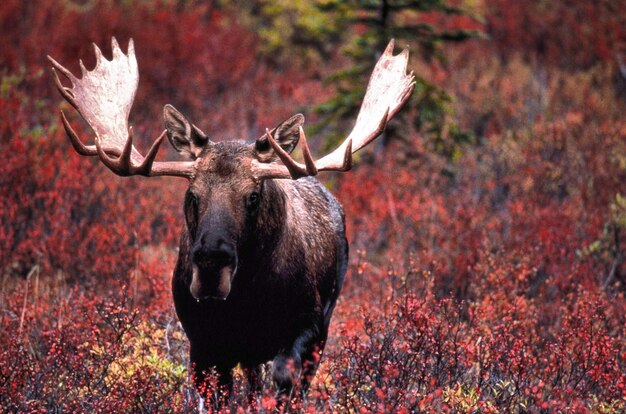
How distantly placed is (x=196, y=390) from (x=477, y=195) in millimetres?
5035

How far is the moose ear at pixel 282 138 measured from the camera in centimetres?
441

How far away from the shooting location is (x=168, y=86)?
442 inches

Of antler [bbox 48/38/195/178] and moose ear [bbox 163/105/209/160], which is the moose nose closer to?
antler [bbox 48/38/195/178]

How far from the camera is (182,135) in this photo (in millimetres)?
4535

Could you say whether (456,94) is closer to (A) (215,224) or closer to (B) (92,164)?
(B) (92,164)

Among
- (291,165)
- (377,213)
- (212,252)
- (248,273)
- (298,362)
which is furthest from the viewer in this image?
(377,213)

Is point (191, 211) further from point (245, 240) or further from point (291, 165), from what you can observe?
point (291, 165)

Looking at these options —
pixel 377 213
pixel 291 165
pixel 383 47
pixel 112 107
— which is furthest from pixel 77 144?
pixel 383 47

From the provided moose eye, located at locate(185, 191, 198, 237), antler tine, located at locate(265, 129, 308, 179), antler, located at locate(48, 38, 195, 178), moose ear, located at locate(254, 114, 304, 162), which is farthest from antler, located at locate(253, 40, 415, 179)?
antler, located at locate(48, 38, 195, 178)

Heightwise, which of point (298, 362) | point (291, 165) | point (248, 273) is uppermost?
point (291, 165)

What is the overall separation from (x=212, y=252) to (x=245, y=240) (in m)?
0.41

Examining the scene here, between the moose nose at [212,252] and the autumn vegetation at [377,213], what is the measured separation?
25.2 inches

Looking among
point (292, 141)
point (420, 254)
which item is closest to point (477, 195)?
point (420, 254)

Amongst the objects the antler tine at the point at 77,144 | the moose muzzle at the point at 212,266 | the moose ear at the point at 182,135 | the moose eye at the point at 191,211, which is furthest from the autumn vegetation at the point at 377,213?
the moose ear at the point at 182,135
